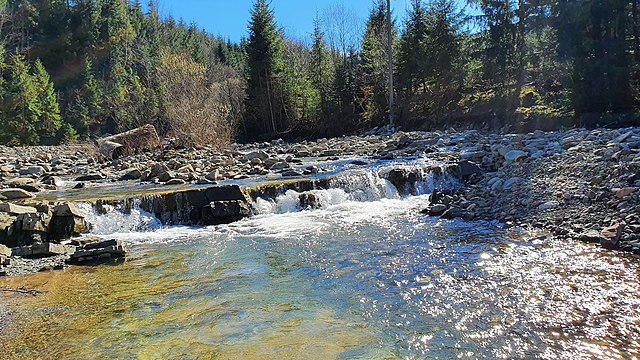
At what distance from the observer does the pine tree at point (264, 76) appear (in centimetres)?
2792

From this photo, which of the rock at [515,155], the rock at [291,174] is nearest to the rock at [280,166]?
the rock at [291,174]

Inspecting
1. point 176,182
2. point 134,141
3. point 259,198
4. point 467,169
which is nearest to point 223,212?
point 259,198

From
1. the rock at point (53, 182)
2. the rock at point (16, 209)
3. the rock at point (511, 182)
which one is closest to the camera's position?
the rock at point (16, 209)

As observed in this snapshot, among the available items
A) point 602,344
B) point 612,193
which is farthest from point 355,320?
point 612,193

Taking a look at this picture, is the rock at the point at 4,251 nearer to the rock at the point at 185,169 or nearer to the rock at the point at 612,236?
the rock at the point at 185,169

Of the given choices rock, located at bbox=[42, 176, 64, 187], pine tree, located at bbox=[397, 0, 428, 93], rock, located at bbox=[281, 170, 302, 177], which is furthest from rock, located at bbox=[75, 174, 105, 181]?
pine tree, located at bbox=[397, 0, 428, 93]

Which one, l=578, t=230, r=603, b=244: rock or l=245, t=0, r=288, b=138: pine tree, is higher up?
l=245, t=0, r=288, b=138: pine tree

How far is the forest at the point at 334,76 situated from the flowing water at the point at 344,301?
12.3m

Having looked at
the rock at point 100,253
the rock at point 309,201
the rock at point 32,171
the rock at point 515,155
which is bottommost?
the rock at point 100,253

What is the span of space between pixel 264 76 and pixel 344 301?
25488mm

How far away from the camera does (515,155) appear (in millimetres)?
10531

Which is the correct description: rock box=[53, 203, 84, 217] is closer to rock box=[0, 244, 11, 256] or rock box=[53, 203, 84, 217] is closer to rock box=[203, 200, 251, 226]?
rock box=[0, 244, 11, 256]

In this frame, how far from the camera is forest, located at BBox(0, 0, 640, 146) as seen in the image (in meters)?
16.0

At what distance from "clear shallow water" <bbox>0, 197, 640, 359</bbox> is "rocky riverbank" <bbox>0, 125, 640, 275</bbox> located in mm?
727
